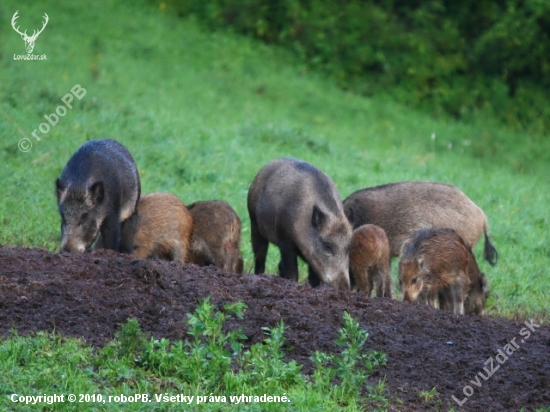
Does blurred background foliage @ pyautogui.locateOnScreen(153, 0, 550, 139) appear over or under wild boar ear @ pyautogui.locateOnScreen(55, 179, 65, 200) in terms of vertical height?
under

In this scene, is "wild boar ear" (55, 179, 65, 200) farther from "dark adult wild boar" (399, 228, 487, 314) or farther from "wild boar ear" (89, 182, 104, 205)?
"dark adult wild boar" (399, 228, 487, 314)

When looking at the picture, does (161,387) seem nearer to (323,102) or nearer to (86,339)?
(86,339)

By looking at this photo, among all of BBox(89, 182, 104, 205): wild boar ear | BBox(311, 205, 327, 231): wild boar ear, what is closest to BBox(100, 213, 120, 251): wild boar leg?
BBox(89, 182, 104, 205): wild boar ear

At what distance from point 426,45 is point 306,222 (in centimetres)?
1398

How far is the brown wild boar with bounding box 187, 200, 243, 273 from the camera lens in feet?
30.1

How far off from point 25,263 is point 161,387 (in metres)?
2.15

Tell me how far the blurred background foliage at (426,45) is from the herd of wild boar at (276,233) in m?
11.5

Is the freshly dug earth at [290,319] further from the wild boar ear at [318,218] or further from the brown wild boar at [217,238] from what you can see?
the brown wild boar at [217,238]

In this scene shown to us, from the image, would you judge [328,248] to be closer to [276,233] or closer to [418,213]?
[276,233]

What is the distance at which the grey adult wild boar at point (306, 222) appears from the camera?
8617mm

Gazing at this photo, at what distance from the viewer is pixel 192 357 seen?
565cm

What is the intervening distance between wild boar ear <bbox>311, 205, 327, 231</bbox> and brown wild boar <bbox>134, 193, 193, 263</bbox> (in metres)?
1.41

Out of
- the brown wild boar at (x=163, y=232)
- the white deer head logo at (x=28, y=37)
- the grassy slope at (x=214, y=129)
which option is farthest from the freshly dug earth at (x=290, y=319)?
the white deer head logo at (x=28, y=37)

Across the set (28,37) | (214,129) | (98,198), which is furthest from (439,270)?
(28,37)
